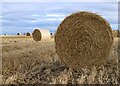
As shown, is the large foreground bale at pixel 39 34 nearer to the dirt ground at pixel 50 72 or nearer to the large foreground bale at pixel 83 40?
the dirt ground at pixel 50 72

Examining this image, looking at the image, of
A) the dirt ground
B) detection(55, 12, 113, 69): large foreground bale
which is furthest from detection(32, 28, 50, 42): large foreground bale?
detection(55, 12, 113, 69): large foreground bale

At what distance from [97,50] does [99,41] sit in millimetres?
300

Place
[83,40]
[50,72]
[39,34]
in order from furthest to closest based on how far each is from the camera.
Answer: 1. [39,34]
2. [83,40]
3. [50,72]

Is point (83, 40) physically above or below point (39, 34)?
above

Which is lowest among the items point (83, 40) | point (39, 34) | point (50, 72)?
point (50, 72)

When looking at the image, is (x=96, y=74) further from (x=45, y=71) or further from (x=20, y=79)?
(x=20, y=79)

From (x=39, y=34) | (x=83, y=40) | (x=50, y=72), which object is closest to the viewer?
(x=50, y=72)

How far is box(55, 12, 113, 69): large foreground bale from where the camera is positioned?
31.2 feet

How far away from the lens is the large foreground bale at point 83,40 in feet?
31.2

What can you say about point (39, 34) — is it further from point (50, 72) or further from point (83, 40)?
point (50, 72)

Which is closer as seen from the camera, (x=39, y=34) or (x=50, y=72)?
(x=50, y=72)

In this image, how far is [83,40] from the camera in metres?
9.96

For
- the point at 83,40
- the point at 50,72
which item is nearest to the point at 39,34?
the point at 83,40

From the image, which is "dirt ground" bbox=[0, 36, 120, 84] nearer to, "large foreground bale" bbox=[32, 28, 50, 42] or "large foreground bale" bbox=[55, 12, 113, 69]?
"large foreground bale" bbox=[55, 12, 113, 69]
